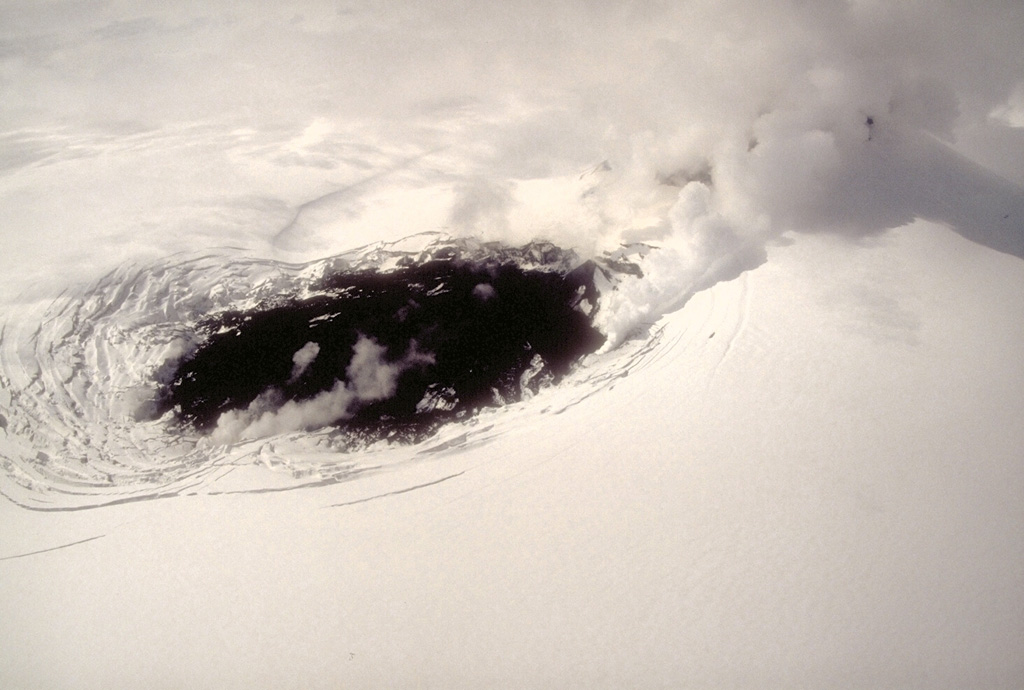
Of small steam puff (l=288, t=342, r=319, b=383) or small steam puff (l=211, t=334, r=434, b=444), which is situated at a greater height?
small steam puff (l=288, t=342, r=319, b=383)

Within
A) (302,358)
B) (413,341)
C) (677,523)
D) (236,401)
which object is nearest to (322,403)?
(302,358)

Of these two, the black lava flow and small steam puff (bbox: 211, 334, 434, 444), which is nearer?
small steam puff (bbox: 211, 334, 434, 444)

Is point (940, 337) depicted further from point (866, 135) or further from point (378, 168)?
point (378, 168)

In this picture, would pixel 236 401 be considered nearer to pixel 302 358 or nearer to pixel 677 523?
pixel 302 358

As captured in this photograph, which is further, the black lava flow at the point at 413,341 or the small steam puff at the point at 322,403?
the black lava flow at the point at 413,341

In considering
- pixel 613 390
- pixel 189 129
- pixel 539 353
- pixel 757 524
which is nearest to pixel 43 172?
pixel 189 129
